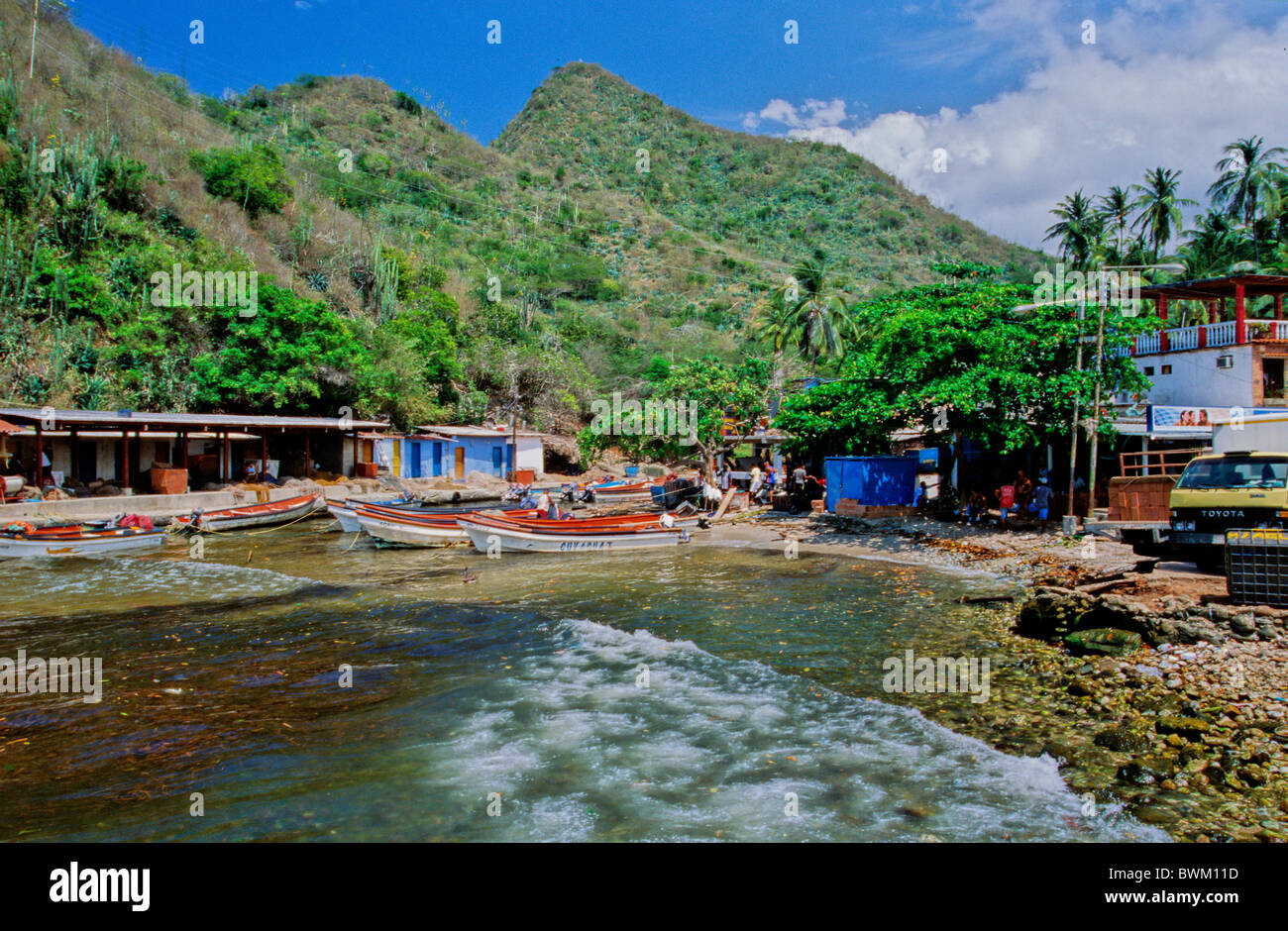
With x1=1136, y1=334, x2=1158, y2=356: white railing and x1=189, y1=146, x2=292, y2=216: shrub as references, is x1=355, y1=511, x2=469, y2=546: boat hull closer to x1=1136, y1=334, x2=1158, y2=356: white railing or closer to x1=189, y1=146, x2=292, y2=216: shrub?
x1=1136, y1=334, x2=1158, y2=356: white railing

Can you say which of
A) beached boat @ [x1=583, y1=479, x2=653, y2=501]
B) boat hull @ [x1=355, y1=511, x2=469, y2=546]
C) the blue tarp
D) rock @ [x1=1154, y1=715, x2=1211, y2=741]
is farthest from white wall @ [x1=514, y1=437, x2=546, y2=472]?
rock @ [x1=1154, y1=715, x2=1211, y2=741]

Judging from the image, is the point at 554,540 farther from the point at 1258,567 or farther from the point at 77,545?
the point at 1258,567

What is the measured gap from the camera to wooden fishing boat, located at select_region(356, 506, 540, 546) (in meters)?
22.3

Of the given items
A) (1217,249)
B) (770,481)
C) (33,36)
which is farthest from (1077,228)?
(33,36)

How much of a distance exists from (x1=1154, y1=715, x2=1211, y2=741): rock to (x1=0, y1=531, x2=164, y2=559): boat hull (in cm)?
2439

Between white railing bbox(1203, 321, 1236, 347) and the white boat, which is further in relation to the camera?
the white boat

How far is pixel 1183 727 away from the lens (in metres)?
6.88

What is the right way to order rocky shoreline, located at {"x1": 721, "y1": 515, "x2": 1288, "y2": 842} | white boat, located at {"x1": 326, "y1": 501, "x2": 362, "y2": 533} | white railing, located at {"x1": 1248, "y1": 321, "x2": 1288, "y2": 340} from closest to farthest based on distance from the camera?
1. rocky shoreline, located at {"x1": 721, "y1": 515, "x2": 1288, "y2": 842}
2. white railing, located at {"x1": 1248, "y1": 321, "x2": 1288, "y2": 340}
3. white boat, located at {"x1": 326, "y1": 501, "x2": 362, "y2": 533}

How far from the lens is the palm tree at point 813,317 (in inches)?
1617

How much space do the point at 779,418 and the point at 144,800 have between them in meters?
22.3

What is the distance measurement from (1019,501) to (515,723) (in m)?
18.0

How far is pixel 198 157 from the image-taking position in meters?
45.4
